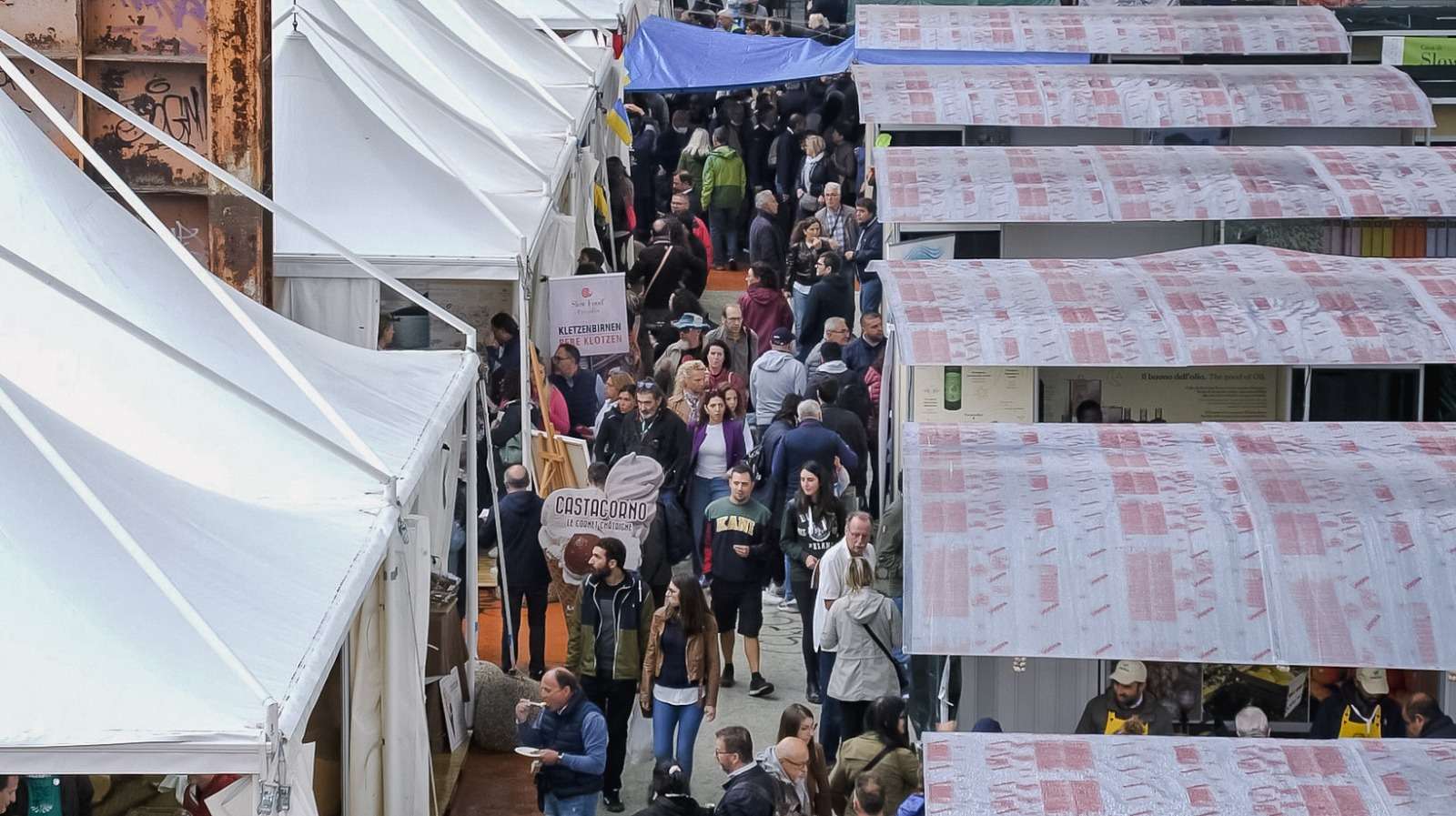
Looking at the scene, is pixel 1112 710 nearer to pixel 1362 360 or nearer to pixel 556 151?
pixel 1362 360

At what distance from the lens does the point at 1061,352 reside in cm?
1110

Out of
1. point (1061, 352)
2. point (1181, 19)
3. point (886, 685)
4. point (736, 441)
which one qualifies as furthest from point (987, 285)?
point (1181, 19)

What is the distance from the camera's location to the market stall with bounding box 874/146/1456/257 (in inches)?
553

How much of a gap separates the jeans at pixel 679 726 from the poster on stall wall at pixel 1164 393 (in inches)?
130

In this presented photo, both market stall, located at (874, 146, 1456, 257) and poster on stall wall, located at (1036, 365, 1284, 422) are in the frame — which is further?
market stall, located at (874, 146, 1456, 257)

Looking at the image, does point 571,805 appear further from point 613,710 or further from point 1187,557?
point 1187,557

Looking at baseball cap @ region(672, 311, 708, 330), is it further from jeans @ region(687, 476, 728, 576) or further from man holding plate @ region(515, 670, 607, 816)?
man holding plate @ region(515, 670, 607, 816)

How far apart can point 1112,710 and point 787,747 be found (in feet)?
4.73

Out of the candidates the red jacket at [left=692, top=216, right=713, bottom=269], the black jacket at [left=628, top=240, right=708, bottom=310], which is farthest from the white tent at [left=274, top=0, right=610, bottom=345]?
the red jacket at [left=692, top=216, right=713, bottom=269]

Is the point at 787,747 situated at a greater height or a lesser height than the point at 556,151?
lesser

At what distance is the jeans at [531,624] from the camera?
1166cm

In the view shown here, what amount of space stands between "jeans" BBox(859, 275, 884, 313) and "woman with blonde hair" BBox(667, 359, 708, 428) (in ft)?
7.78

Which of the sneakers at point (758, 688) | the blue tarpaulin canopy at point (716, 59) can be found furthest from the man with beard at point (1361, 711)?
the blue tarpaulin canopy at point (716, 59)

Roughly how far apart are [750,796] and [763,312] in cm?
911
